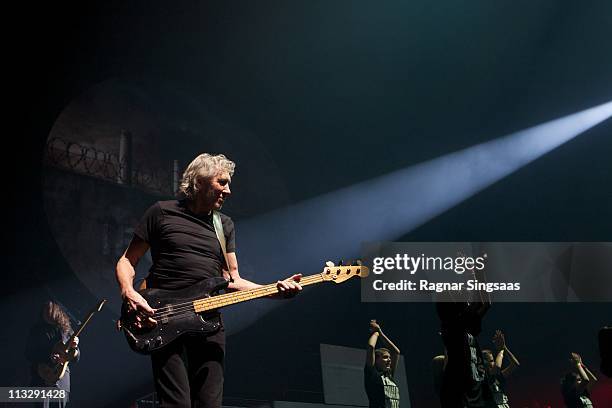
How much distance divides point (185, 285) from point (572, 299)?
7.69 metres

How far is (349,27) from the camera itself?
982 centimetres

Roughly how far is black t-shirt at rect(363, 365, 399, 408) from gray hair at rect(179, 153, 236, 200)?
4536 mm

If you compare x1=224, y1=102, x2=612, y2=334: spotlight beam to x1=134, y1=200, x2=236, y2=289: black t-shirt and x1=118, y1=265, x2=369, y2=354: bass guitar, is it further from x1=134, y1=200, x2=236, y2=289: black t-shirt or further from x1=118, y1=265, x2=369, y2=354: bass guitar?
x1=118, y1=265, x2=369, y2=354: bass guitar

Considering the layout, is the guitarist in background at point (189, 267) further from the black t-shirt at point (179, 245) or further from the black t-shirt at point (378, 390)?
the black t-shirt at point (378, 390)

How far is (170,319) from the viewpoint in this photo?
340 centimetres

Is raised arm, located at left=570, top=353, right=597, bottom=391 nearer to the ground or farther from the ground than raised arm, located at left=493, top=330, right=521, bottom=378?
nearer to the ground

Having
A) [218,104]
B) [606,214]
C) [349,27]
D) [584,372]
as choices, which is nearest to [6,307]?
[218,104]

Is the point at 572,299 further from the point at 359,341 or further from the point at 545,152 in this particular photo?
the point at 359,341

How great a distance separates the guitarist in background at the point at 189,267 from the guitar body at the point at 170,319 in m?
0.04

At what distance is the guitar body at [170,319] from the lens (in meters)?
3.37

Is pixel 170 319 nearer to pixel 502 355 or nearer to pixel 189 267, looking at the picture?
pixel 189 267

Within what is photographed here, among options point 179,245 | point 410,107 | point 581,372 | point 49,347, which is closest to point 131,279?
point 179,245

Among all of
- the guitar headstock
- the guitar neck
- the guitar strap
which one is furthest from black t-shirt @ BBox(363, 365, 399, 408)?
the guitar strap

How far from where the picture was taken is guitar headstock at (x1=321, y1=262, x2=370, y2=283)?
4.29 metres
